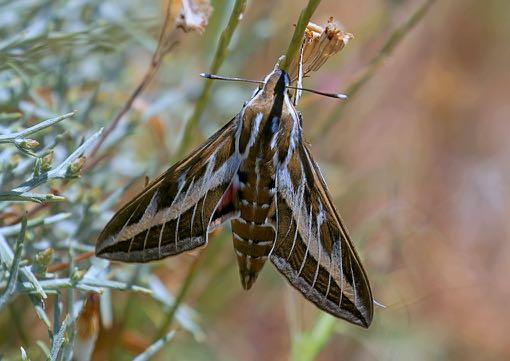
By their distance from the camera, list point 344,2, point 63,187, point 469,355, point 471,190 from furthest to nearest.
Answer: point 344,2 < point 471,190 < point 469,355 < point 63,187

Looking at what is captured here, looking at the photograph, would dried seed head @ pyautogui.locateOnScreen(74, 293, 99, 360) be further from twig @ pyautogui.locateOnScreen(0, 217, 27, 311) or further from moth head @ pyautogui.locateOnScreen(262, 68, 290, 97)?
moth head @ pyautogui.locateOnScreen(262, 68, 290, 97)

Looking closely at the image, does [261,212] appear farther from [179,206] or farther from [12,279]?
[12,279]

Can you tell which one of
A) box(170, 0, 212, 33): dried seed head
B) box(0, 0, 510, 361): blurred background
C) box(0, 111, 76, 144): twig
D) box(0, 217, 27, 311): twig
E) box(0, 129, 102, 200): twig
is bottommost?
box(0, 0, 510, 361): blurred background

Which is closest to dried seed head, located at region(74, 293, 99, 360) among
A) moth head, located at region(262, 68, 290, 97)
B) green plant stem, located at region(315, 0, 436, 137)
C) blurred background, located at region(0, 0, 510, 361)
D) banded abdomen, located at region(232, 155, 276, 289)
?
blurred background, located at region(0, 0, 510, 361)

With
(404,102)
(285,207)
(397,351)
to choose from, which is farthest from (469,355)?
(285,207)

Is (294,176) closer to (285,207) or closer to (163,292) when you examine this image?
(285,207)

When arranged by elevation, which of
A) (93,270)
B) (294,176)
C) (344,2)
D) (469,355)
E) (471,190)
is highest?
(294,176)

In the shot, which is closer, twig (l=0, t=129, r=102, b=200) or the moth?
twig (l=0, t=129, r=102, b=200)

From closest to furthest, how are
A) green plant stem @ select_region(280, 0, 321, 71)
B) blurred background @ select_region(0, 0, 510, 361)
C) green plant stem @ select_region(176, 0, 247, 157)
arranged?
1. green plant stem @ select_region(280, 0, 321, 71)
2. green plant stem @ select_region(176, 0, 247, 157)
3. blurred background @ select_region(0, 0, 510, 361)
